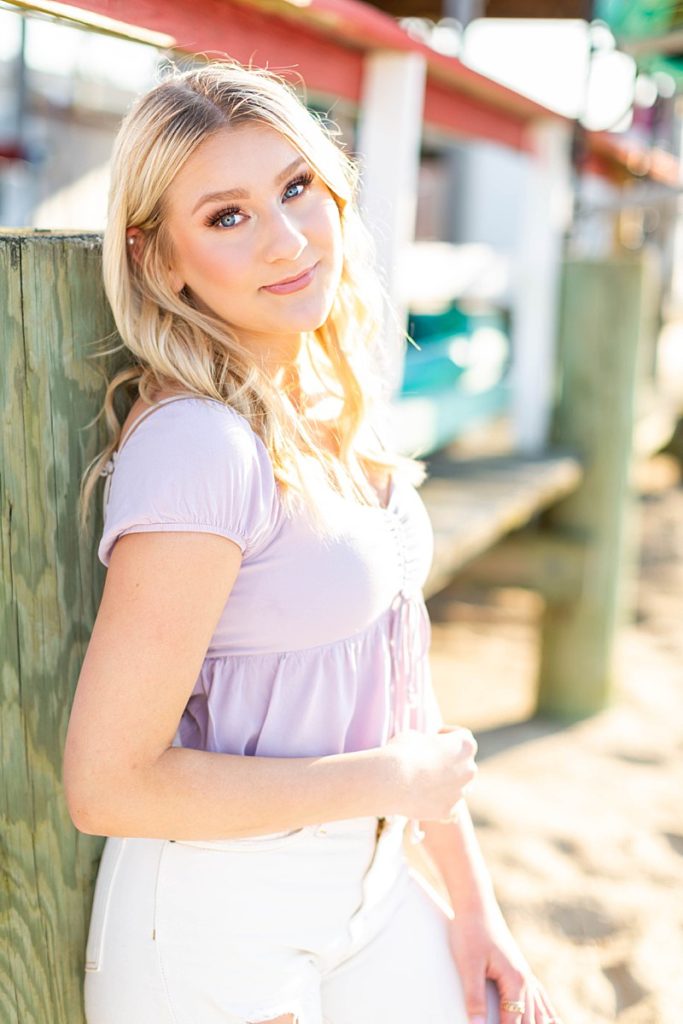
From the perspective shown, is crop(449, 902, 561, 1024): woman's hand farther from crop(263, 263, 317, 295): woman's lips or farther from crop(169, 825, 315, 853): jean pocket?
crop(263, 263, 317, 295): woman's lips

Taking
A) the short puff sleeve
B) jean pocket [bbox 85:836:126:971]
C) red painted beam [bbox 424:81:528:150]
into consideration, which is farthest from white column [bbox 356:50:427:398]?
jean pocket [bbox 85:836:126:971]

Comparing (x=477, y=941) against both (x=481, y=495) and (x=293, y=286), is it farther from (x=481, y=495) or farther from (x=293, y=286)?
(x=481, y=495)

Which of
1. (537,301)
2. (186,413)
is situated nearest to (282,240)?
(186,413)

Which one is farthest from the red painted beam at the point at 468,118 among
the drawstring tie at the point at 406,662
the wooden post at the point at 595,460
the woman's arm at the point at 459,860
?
the woman's arm at the point at 459,860

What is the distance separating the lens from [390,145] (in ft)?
9.34

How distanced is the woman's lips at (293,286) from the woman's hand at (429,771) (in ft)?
1.95

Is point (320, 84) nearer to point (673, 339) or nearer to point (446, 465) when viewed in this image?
point (446, 465)

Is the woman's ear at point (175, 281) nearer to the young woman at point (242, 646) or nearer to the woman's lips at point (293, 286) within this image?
the young woman at point (242, 646)

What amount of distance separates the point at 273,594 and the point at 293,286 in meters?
0.41

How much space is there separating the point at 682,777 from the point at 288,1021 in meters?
2.68

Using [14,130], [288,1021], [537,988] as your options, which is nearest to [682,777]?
[537,988]

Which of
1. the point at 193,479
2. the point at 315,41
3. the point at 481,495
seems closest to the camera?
the point at 193,479

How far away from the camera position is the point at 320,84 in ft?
8.45

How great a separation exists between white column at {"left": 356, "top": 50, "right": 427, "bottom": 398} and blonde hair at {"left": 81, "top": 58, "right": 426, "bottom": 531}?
129 cm
